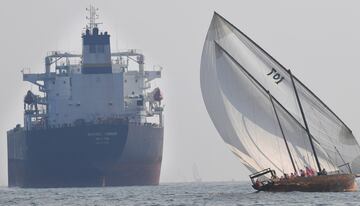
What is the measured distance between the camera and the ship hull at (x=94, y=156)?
14000 cm

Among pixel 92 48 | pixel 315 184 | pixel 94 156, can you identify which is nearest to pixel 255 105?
pixel 315 184

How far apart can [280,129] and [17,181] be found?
8643 cm

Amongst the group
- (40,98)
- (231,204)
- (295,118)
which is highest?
(40,98)

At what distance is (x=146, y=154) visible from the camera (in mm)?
143875

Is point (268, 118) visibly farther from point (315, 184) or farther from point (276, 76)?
point (315, 184)

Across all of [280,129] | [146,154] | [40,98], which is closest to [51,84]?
[40,98]

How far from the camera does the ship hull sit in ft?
459

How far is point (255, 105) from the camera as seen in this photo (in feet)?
248

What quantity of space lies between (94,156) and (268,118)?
221 feet

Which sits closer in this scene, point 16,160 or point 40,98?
point 40,98

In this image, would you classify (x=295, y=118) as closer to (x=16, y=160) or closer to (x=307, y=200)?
(x=307, y=200)

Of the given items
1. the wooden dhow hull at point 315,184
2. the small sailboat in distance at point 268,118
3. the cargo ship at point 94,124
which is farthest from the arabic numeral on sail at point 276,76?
the cargo ship at point 94,124

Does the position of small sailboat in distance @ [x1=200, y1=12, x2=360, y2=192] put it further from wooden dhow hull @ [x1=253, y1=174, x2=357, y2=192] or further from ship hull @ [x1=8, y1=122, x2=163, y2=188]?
ship hull @ [x1=8, y1=122, x2=163, y2=188]

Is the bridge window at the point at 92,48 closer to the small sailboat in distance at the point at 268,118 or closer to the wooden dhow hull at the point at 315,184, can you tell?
the small sailboat in distance at the point at 268,118
